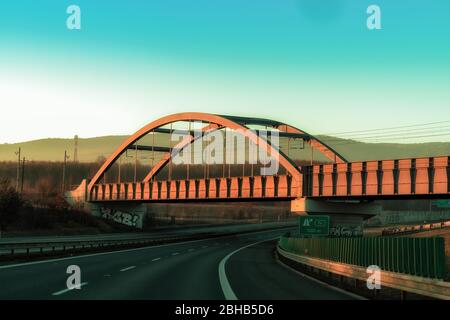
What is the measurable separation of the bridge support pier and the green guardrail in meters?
43.0

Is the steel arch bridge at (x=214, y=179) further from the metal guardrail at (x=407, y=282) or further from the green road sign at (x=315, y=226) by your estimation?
the metal guardrail at (x=407, y=282)

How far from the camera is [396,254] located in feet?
49.7

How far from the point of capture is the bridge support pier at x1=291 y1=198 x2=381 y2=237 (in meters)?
66.1

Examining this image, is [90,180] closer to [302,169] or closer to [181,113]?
[181,113]

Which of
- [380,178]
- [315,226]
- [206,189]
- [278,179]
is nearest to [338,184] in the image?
[380,178]

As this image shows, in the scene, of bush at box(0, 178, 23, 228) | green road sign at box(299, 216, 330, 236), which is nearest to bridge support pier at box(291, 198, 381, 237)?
green road sign at box(299, 216, 330, 236)

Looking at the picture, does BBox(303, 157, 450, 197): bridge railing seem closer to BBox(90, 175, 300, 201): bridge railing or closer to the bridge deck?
the bridge deck

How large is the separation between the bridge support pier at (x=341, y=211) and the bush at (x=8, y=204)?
3684cm

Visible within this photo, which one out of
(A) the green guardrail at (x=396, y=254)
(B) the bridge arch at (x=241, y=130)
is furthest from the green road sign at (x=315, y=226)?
(B) the bridge arch at (x=241, y=130)

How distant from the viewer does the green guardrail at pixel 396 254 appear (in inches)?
513
